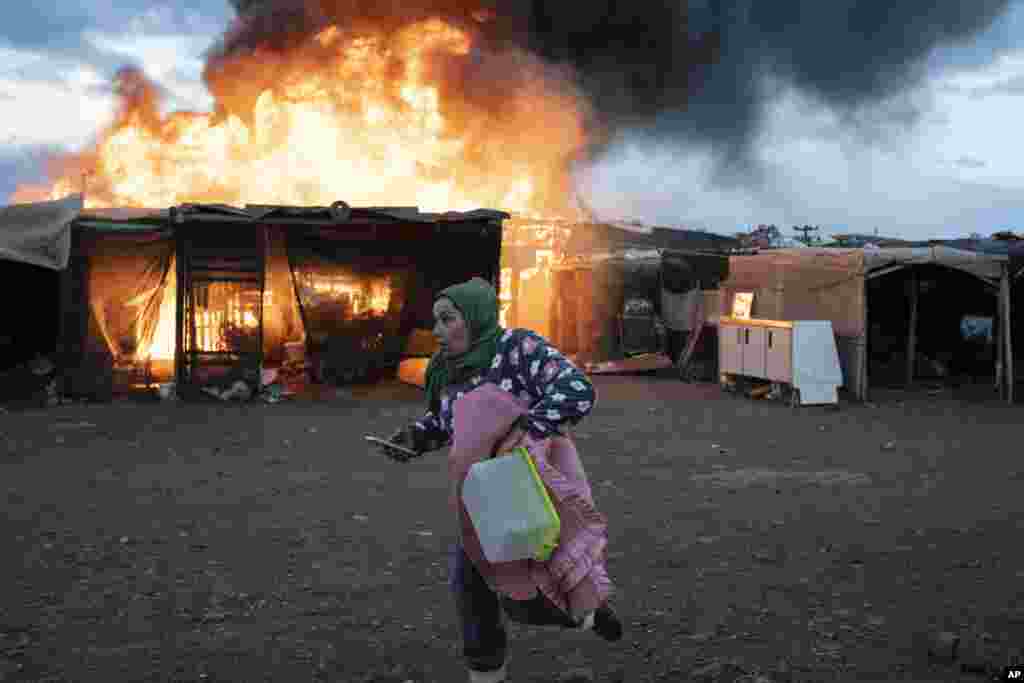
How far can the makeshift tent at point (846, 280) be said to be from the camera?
14.8m

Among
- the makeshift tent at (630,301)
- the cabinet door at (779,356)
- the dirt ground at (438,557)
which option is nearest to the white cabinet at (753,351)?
the cabinet door at (779,356)

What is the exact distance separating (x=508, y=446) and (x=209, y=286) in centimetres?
1278

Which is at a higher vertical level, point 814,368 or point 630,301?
point 630,301

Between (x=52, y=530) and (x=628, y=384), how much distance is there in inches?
476

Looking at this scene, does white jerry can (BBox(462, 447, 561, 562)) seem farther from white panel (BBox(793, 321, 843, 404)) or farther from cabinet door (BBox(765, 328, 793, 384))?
cabinet door (BBox(765, 328, 793, 384))

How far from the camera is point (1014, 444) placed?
10742 mm

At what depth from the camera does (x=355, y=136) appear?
2517 centimetres

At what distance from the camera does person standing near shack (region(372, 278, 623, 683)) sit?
318 cm

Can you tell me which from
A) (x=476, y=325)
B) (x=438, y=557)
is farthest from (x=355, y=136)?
(x=476, y=325)

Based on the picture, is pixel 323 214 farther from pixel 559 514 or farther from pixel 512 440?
pixel 559 514

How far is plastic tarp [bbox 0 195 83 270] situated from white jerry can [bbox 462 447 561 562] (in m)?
12.4

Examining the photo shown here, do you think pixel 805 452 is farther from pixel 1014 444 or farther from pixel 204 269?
pixel 204 269

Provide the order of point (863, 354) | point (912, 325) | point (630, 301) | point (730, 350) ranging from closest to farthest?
point (863, 354) → point (730, 350) → point (912, 325) → point (630, 301)

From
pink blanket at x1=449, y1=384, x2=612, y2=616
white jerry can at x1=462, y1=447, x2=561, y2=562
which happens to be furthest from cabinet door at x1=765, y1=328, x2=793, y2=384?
white jerry can at x1=462, y1=447, x2=561, y2=562
